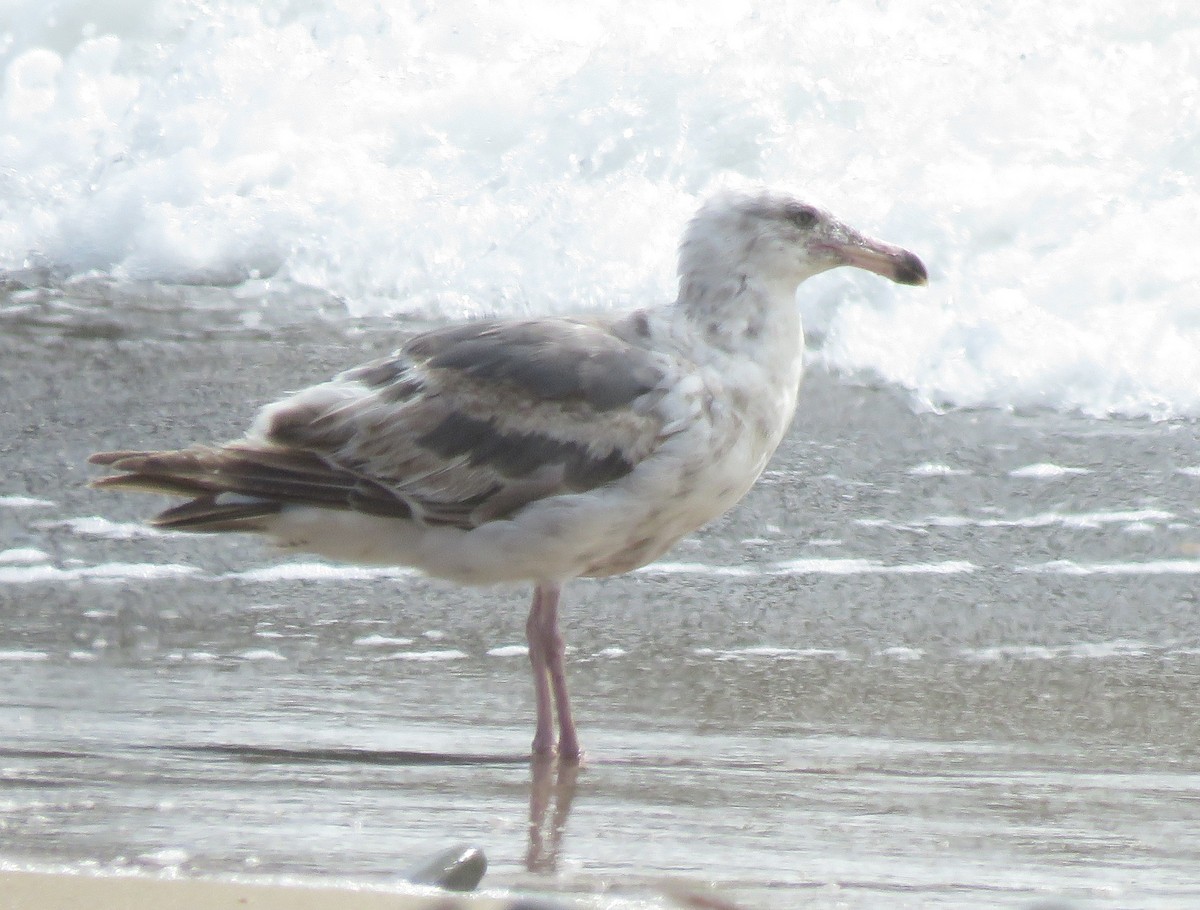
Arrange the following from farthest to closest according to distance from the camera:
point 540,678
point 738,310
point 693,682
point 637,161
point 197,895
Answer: point 637,161, point 693,682, point 738,310, point 540,678, point 197,895

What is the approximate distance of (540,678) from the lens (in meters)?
3.84

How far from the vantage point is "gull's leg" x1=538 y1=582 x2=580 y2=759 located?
3666 millimetres

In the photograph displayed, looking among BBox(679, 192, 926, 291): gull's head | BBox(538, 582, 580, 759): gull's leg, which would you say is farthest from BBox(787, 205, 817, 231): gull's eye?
BBox(538, 582, 580, 759): gull's leg

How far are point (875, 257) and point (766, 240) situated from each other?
0.29 m

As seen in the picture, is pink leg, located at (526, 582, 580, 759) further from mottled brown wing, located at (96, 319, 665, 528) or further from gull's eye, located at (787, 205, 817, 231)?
gull's eye, located at (787, 205, 817, 231)

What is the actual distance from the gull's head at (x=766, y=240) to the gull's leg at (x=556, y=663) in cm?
75

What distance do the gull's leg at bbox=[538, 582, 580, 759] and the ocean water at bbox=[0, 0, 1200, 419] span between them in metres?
2.92

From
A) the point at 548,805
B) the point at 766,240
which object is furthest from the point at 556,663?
the point at 766,240

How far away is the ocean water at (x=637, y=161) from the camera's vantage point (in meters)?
7.59

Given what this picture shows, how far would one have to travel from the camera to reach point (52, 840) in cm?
277

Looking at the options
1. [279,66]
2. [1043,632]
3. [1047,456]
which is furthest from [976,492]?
[279,66]

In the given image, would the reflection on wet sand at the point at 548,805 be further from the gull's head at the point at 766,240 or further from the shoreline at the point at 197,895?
the gull's head at the point at 766,240

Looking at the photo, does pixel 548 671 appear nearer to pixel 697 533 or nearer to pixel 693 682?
pixel 693 682

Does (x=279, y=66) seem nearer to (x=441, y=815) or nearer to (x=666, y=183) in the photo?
(x=666, y=183)
